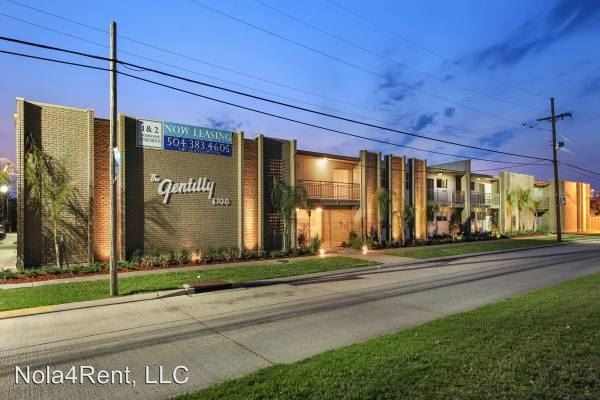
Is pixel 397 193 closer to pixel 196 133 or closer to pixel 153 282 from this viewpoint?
pixel 196 133

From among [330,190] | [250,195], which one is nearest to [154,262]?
[250,195]

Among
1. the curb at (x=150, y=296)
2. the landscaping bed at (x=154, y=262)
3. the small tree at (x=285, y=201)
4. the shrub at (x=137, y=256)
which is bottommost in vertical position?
the curb at (x=150, y=296)

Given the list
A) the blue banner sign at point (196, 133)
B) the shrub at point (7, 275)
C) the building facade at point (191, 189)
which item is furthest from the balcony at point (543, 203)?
the shrub at point (7, 275)

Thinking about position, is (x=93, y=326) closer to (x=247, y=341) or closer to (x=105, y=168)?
(x=247, y=341)

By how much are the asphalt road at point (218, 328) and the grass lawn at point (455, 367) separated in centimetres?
76

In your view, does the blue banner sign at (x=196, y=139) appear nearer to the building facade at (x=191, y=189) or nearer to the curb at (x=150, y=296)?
the building facade at (x=191, y=189)

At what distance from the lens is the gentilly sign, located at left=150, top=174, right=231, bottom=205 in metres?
17.8

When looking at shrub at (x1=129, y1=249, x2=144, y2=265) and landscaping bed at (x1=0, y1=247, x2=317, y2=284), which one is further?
shrub at (x1=129, y1=249, x2=144, y2=265)

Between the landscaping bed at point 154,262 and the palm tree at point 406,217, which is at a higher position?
the palm tree at point 406,217

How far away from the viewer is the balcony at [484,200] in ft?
121

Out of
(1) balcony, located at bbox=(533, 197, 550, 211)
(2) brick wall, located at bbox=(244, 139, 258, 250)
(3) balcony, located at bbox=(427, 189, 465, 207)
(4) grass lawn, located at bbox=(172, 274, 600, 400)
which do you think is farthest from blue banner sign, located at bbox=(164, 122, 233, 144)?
(1) balcony, located at bbox=(533, 197, 550, 211)

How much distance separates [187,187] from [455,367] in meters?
15.9

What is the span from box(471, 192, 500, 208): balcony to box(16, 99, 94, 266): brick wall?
33.4m

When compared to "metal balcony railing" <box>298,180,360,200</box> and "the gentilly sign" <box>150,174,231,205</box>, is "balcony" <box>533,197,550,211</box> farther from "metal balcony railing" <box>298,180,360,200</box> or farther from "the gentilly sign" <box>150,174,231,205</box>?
A: "the gentilly sign" <box>150,174,231,205</box>
